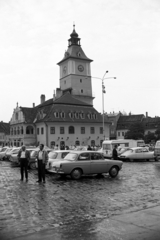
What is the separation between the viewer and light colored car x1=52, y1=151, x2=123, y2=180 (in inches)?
605

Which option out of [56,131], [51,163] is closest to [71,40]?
[56,131]

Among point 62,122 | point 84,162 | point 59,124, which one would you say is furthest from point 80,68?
point 84,162

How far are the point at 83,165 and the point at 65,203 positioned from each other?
6.21 meters

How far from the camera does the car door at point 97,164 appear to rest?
15952mm

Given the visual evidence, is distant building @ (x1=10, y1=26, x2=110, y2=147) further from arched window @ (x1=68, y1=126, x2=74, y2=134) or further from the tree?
the tree

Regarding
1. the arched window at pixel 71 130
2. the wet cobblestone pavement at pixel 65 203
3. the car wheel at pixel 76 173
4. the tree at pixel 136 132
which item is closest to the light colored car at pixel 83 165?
the car wheel at pixel 76 173

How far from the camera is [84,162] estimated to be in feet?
51.8

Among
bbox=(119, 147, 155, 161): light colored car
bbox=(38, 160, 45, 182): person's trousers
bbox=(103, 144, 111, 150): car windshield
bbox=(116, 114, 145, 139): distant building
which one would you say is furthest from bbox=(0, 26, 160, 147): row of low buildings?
bbox=(38, 160, 45, 182): person's trousers

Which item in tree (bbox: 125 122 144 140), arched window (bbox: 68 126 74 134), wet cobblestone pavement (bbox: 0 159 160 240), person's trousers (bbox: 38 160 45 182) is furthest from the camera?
tree (bbox: 125 122 144 140)

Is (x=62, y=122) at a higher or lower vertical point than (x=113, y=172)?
higher

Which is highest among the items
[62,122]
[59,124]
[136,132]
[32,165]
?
[62,122]

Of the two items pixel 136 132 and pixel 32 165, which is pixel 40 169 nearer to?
pixel 32 165

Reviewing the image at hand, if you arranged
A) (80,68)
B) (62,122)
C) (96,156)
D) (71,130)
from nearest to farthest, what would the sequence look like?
(96,156) → (62,122) → (71,130) → (80,68)

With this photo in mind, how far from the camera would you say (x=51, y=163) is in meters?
17.2
